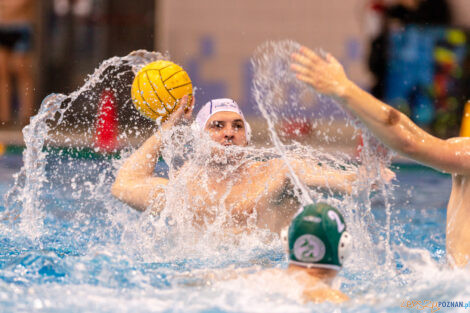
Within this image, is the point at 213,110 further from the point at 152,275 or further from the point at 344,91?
the point at 344,91

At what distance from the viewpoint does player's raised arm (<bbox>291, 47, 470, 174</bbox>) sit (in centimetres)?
238

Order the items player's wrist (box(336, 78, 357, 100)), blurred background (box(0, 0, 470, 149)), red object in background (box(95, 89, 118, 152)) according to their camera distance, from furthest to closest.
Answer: blurred background (box(0, 0, 470, 149)) → red object in background (box(95, 89, 118, 152)) → player's wrist (box(336, 78, 357, 100))

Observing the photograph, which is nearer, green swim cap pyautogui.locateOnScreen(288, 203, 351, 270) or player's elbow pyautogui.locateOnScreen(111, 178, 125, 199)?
green swim cap pyautogui.locateOnScreen(288, 203, 351, 270)

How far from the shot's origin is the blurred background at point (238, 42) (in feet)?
33.3

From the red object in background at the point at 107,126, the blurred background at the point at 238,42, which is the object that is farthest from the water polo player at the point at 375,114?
the blurred background at the point at 238,42

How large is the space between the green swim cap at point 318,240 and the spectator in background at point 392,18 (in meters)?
8.13

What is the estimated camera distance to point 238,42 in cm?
1114

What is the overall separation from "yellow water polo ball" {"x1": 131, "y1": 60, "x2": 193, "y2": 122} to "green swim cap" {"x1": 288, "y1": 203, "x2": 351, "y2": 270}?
4.78ft

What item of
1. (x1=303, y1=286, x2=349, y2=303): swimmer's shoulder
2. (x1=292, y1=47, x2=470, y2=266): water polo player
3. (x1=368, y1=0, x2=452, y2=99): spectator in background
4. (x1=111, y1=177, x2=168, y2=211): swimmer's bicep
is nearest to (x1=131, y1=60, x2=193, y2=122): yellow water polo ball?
(x1=111, y1=177, x2=168, y2=211): swimmer's bicep

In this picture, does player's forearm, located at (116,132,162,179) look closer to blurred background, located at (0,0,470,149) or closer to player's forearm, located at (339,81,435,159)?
player's forearm, located at (339,81,435,159)

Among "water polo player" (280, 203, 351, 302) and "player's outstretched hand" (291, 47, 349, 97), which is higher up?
"player's outstretched hand" (291, 47, 349, 97)

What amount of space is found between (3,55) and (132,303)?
26.3ft

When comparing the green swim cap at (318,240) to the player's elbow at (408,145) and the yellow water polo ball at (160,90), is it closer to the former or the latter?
the player's elbow at (408,145)

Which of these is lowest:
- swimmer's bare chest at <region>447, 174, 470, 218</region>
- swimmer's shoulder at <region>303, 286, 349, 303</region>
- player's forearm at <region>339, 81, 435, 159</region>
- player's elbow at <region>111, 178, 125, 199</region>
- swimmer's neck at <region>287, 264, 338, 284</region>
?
player's elbow at <region>111, 178, 125, 199</region>
